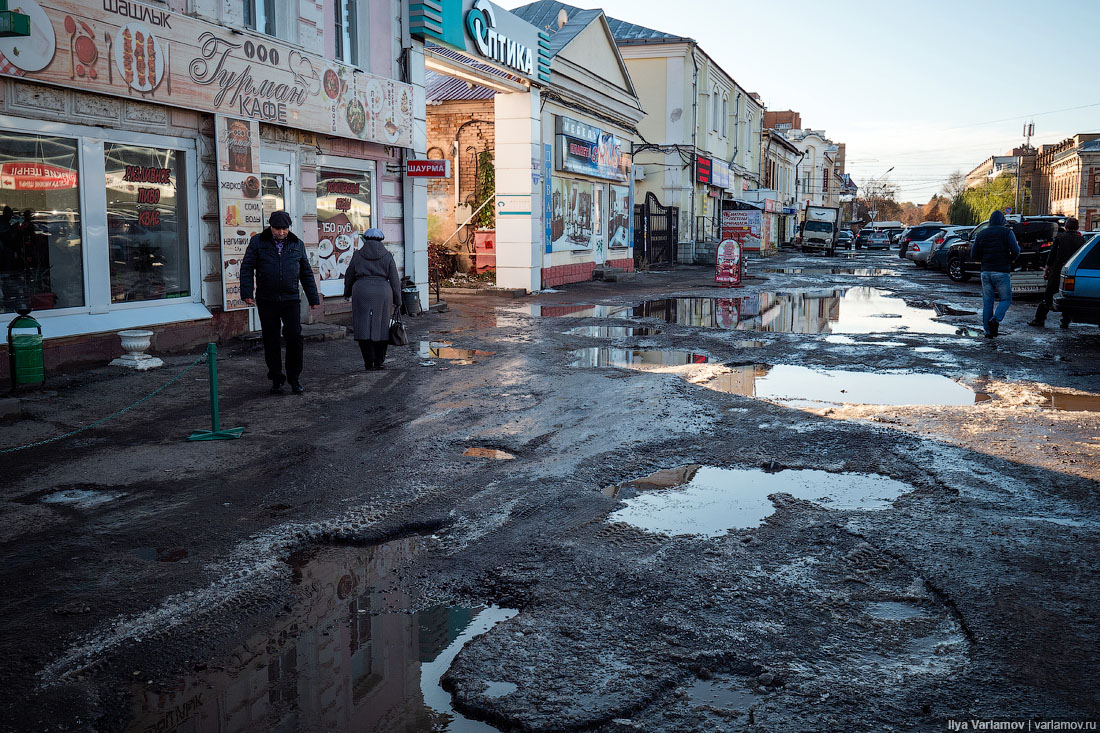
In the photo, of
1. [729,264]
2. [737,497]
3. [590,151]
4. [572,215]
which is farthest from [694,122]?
[737,497]

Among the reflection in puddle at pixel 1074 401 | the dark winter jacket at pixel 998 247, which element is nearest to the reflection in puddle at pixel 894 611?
the reflection in puddle at pixel 1074 401

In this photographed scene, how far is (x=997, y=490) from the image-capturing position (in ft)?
19.5

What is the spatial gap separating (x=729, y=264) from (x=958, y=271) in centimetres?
885

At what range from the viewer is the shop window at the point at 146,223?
1095 cm

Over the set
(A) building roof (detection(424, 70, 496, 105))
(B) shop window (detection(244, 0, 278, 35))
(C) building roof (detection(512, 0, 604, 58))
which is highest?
(C) building roof (detection(512, 0, 604, 58))

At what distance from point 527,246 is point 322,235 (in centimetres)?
Answer: 837

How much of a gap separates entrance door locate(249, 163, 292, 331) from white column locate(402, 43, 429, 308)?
10.8ft

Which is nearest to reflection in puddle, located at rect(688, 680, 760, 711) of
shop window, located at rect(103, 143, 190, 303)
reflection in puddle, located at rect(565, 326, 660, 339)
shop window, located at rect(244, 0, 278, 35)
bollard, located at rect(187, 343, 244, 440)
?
bollard, located at rect(187, 343, 244, 440)

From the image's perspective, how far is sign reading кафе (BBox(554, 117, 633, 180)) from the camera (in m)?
24.7

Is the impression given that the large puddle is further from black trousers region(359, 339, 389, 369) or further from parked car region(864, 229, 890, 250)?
parked car region(864, 229, 890, 250)

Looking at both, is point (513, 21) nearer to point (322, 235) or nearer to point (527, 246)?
point (527, 246)

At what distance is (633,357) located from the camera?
12219mm

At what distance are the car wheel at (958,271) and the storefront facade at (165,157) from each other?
21.2m

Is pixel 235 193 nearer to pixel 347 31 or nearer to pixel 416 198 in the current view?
pixel 347 31
